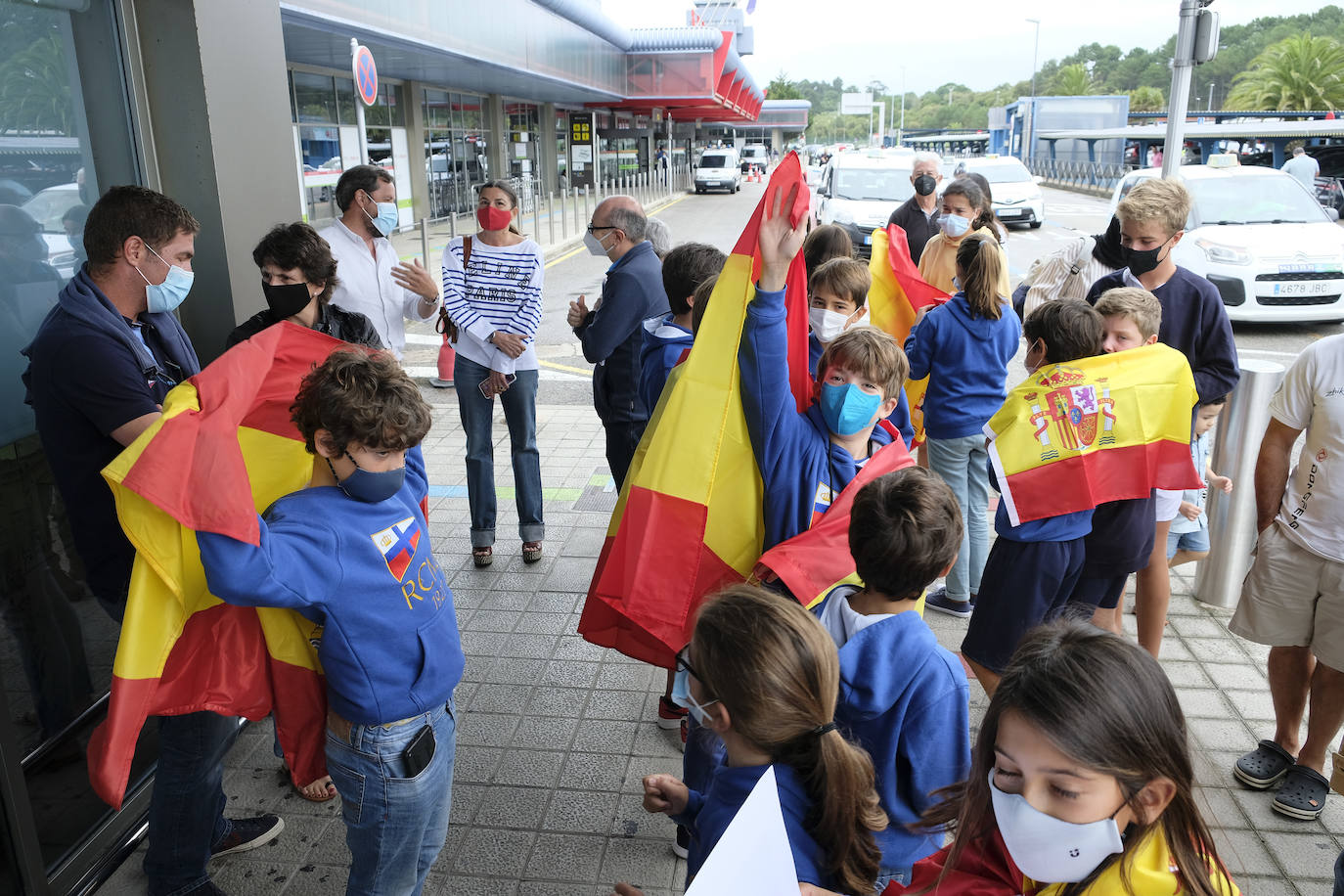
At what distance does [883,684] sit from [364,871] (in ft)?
4.58

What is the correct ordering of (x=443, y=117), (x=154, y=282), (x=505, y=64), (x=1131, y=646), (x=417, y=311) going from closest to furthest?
(x=1131, y=646) < (x=154, y=282) < (x=417, y=311) < (x=505, y=64) < (x=443, y=117)

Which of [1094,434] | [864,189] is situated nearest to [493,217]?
[1094,434]

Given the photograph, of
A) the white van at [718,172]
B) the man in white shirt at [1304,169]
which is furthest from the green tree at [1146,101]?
the man in white shirt at [1304,169]

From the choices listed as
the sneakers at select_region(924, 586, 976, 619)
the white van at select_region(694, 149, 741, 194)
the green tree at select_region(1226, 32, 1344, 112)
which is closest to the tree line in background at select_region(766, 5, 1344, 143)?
the green tree at select_region(1226, 32, 1344, 112)

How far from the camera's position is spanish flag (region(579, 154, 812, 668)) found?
285 cm

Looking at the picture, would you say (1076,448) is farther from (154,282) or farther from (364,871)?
(154,282)

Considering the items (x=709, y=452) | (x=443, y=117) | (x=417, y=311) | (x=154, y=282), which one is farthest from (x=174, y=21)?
(x=443, y=117)

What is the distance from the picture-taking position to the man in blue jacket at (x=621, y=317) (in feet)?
15.6

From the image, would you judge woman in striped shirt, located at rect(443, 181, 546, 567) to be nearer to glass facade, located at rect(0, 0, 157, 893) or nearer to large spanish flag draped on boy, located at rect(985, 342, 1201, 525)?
glass facade, located at rect(0, 0, 157, 893)

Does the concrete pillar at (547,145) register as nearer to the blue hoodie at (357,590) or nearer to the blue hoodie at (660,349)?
the blue hoodie at (660,349)

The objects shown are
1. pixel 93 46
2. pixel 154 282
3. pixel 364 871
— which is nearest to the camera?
pixel 364 871

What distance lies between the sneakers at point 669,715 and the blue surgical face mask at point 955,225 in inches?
147

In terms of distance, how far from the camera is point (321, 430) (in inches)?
87.8

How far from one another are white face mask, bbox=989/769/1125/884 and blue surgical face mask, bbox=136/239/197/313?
2878 mm
